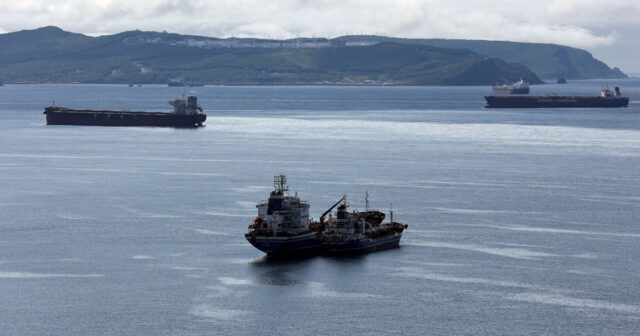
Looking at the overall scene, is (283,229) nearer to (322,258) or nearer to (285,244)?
(285,244)

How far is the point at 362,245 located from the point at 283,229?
24.8 ft

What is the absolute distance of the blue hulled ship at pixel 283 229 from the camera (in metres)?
87.6

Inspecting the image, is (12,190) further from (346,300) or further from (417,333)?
(417,333)

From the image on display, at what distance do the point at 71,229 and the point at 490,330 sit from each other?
4847 cm

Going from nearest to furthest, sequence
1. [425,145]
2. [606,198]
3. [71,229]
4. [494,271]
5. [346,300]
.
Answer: [346,300]
[494,271]
[71,229]
[606,198]
[425,145]

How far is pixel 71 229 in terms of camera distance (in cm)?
9938

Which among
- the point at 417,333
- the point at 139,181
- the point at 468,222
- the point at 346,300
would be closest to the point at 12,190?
the point at 139,181

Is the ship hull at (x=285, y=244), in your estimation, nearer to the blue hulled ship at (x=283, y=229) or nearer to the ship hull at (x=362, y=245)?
the blue hulled ship at (x=283, y=229)

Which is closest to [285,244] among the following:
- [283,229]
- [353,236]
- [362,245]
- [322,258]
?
[283,229]

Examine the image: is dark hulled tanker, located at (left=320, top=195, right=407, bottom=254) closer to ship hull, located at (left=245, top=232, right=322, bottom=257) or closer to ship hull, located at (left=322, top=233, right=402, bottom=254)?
ship hull, located at (left=322, top=233, right=402, bottom=254)

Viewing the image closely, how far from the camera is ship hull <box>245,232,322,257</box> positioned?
87.4 m

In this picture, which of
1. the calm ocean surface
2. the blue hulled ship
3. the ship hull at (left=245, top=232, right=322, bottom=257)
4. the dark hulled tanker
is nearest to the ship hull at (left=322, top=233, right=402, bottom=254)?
the dark hulled tanker

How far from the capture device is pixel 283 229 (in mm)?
88688

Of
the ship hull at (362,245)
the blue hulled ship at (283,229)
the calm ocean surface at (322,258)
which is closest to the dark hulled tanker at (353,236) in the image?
the ship hull at (362,245)
